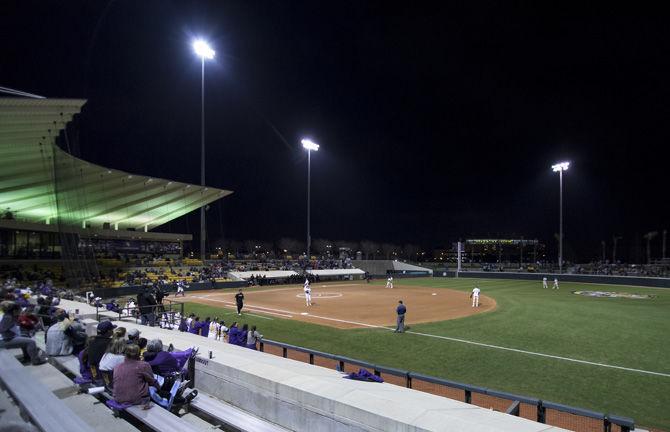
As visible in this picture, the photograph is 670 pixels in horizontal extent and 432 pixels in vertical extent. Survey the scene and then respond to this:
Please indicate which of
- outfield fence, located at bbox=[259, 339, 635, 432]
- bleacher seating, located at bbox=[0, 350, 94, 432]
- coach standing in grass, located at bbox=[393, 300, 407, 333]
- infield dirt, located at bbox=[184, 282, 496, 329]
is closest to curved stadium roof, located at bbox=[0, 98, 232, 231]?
infield dirt, located at bbox=[184, 282, 496, 329]

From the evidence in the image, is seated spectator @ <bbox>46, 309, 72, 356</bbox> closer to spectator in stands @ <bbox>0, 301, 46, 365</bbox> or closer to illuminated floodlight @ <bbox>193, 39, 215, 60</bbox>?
spectator in stands @ <bbox>0, 301, 46, 365</bbox>

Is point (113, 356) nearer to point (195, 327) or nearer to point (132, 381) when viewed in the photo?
point (132, 381)

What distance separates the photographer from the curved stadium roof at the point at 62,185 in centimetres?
A: 1927

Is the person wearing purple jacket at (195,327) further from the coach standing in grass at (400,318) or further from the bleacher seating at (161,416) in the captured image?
the coach standing in grass at (400,318)

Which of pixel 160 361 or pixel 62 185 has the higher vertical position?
pixel 62 185

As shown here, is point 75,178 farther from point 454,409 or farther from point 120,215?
point 454,409

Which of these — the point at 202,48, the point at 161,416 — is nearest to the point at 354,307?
the point at 161,416

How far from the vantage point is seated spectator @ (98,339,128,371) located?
6.05 m

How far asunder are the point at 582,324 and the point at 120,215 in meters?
51.8

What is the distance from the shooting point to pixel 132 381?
523cm

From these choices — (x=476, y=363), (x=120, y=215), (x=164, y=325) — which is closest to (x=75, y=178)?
(x=164, y=325)

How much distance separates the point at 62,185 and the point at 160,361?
24.7 m

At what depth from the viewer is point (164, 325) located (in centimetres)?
1631

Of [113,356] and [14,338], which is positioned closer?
[113,356]
